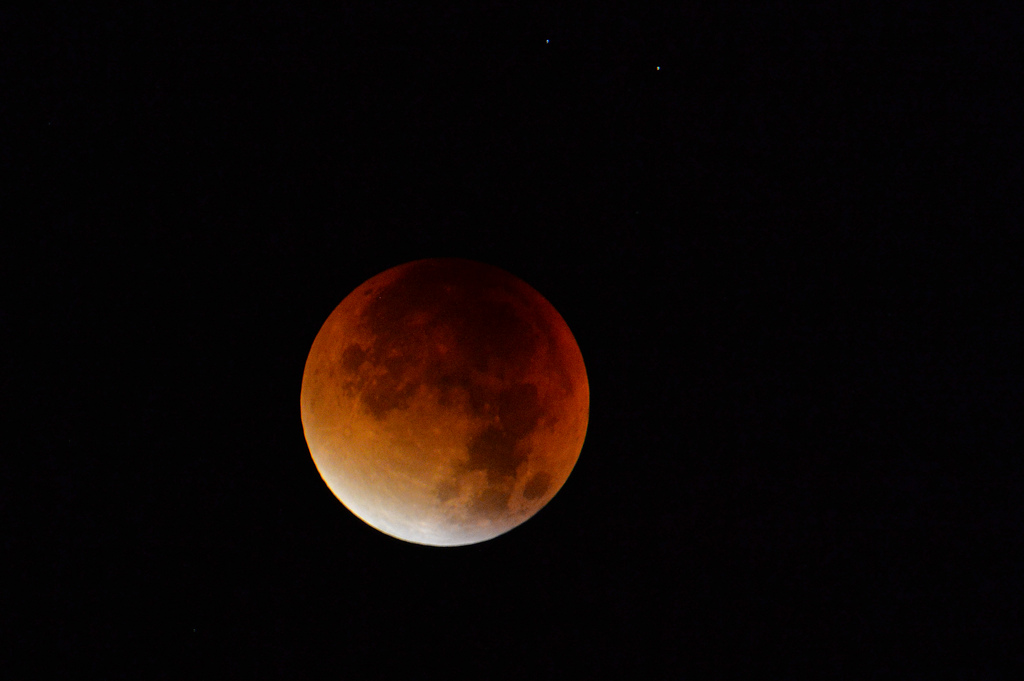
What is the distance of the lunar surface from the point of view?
11.3ft

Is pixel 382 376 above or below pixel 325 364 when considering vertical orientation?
below

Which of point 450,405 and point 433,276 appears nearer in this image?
point 450,405

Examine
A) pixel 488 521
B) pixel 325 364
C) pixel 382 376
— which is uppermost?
pixel 325 364

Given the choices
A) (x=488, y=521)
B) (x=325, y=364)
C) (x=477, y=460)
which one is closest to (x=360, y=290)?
(x=325, y=364)

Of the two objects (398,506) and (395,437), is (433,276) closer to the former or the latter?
(395,437)

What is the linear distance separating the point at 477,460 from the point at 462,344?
0.75m

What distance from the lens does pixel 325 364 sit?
386 cm

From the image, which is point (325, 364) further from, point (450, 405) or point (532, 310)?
point (532, 310)

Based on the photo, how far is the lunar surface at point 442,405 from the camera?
346 cm

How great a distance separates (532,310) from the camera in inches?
155

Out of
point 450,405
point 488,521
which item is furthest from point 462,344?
point 488,521

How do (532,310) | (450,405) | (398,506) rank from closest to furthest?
(450,405)
(398,506)
(532,310)

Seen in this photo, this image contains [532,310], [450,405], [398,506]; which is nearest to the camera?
[450,405]

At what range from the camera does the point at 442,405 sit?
343 centimetres
